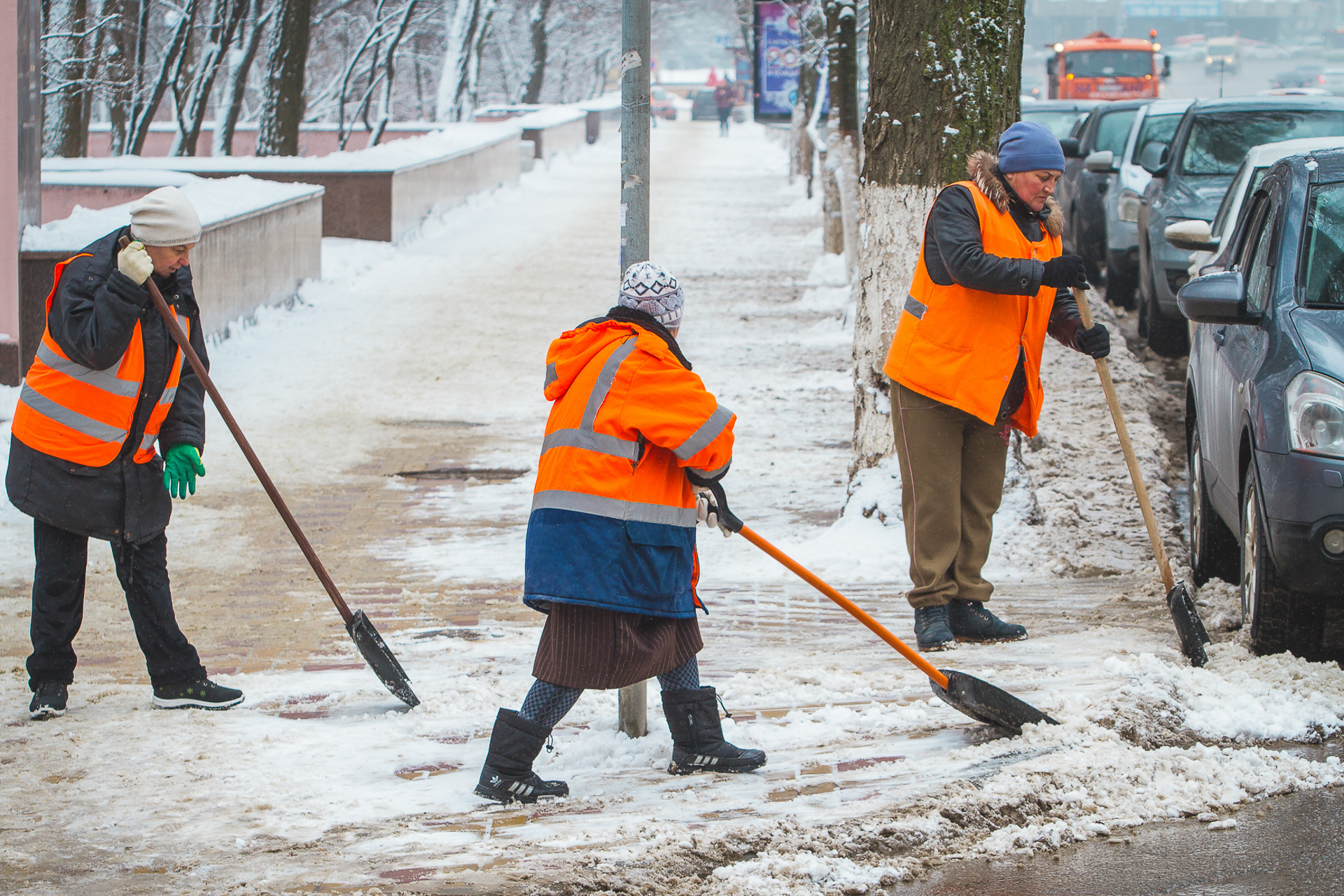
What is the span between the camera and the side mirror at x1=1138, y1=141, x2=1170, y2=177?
39.3 feet

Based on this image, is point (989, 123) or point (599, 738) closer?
point (599, 738)

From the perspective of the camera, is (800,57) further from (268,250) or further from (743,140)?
(743,140)

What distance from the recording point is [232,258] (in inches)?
491

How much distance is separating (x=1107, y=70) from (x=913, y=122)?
110 ft

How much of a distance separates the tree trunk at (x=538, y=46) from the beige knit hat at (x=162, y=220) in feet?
128

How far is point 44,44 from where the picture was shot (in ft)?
Result: 60.3

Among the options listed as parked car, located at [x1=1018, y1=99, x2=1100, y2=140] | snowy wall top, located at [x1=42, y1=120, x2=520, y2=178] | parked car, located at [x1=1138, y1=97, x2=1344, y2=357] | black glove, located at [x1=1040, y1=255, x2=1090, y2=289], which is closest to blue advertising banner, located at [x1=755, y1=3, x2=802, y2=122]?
parked car, located at [x1=1018, y1=99, x2=1100, y2=140]

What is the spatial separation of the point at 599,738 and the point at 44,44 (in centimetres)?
1655

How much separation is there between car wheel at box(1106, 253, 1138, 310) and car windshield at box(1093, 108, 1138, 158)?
9.79 ft

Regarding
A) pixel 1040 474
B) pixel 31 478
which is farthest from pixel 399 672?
pixel 1040 474

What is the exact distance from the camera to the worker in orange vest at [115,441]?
4.55 meters

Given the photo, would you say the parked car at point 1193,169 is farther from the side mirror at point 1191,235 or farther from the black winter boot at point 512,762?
the black winter boot at point 512,762

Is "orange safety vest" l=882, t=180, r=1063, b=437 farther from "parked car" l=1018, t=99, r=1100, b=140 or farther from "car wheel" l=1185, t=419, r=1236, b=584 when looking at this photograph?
"parked car" l=1018, t=99, r=1100, b=140

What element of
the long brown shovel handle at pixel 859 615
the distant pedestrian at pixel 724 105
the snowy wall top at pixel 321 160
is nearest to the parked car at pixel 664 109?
the distant pedestrian at pixel 724 105
